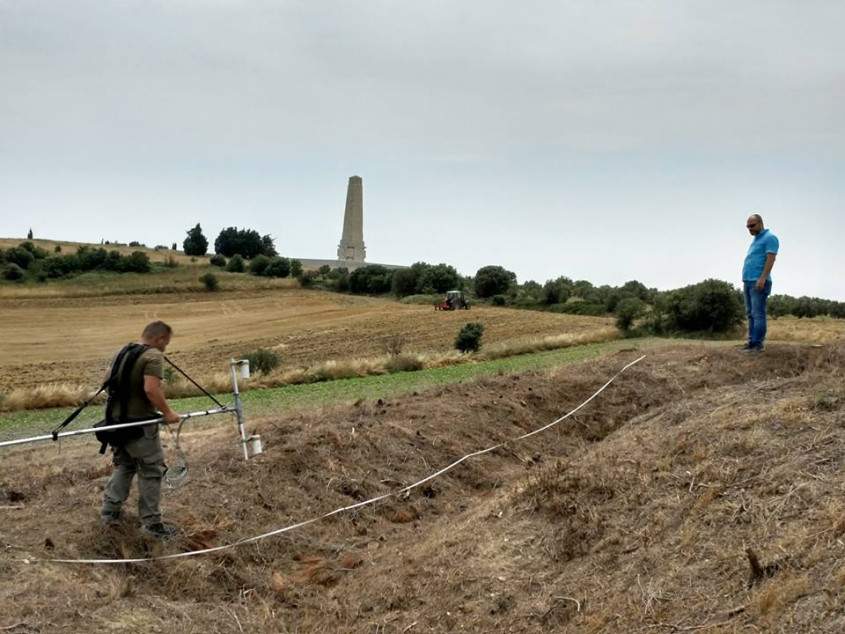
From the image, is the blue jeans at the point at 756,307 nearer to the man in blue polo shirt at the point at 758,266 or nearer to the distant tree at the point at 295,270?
the man in blue polo shirt at the point at 758,266

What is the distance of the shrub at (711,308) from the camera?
1077 inches

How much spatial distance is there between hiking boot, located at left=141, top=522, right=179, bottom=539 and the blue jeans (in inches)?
350

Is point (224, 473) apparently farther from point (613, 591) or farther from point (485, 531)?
point (613, 591)

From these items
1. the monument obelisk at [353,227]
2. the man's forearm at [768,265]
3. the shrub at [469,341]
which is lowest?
the shrub at [469,341]

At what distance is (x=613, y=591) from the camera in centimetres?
587

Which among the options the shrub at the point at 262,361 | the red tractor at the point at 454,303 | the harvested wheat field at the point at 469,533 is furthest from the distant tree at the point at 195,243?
the harvested wheat field at the point at 469,533

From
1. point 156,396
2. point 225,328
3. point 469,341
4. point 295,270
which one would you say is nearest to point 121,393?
point 156,396

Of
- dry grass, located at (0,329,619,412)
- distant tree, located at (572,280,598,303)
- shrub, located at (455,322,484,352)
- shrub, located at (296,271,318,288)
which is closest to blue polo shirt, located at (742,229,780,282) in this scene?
dry grass, located at (0,329,619,412)

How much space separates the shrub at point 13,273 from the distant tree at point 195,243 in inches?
1101

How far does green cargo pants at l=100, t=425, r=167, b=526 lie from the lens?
307 inches

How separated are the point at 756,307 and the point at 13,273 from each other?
66384mm

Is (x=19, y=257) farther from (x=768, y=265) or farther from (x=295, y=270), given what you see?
(x=768, y=265)

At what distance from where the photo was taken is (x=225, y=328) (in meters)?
53.9

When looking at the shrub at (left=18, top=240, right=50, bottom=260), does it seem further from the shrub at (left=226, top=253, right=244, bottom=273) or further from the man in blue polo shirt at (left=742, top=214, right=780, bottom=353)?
the man in blue polo shirt at (left=742, top=214, right=780, bottom=353)
